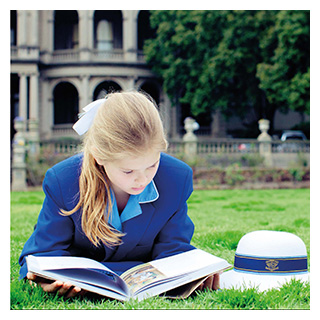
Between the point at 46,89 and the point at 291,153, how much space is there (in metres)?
14.3

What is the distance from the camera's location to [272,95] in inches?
776

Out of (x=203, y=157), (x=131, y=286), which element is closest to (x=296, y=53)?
(x=203, y=157)

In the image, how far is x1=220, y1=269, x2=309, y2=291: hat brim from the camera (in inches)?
104

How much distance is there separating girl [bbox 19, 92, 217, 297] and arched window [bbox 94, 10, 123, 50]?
975 inches

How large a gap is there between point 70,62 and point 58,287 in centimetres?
2356

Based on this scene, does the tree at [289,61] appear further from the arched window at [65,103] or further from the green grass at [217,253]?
the arched window at [65,103]

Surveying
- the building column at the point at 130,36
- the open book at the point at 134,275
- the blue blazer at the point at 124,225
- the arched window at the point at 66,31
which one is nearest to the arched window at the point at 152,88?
the building column at the point at 130,36

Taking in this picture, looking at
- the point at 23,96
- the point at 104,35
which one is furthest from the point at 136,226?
the point at 104,35

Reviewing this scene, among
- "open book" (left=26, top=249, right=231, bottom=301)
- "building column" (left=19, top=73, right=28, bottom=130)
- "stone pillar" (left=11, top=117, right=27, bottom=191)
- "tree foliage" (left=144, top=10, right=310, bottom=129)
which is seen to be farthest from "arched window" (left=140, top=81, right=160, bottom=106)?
"open book" (left=26, top=249, right=231, bottom=301)

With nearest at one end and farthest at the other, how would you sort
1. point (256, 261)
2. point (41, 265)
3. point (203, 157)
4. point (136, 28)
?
point (41, 265)
point (256, 261)
point (203, 157)
point (136, 28)

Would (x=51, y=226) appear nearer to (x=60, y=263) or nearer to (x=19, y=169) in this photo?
(x=60, y=263)

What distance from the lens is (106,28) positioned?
26469mm

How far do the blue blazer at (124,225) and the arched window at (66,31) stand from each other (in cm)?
2518
